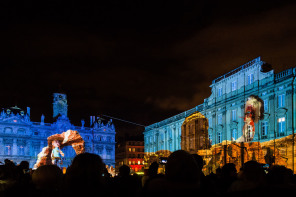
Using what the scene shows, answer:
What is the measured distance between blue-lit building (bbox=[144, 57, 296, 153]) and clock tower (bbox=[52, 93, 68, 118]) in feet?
143

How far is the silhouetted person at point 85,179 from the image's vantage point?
3.39 metres

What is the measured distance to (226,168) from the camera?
8258mm

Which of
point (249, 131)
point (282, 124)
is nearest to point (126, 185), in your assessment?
point (282, 124)

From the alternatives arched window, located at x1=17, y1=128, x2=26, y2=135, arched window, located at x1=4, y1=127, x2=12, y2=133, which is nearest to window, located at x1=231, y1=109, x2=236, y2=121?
arched window, located at x1=17, y1=128, x2=26, y2=135

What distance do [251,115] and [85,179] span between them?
3796 centimetres

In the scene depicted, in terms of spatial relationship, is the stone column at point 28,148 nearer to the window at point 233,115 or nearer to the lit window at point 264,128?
the window at point 233,115

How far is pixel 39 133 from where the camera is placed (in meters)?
84.8

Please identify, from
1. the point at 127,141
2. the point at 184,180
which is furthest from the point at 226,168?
the point at 127,141

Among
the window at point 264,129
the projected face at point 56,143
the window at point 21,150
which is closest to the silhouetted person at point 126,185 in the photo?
the window at point 264,129

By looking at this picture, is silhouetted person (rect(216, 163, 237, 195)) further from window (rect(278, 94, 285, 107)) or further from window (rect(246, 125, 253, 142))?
window (rect(246, 125, 253, 142))

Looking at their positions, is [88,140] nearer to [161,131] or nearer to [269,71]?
[161,131]

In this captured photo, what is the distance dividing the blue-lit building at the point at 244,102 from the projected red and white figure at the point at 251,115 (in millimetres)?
454

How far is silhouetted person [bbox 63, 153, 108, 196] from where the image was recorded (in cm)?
339

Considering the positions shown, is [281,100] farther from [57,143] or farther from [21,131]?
[21,131]
